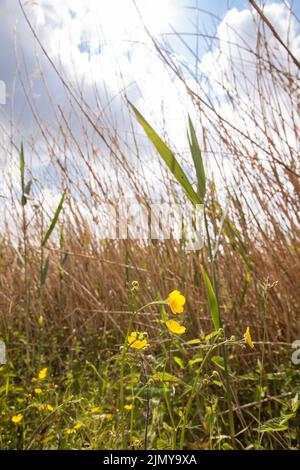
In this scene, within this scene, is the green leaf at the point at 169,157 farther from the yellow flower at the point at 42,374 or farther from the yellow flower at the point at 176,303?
the yellow flower at the point at 42,374

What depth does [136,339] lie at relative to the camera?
619 mm

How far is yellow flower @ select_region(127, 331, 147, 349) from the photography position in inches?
24.5

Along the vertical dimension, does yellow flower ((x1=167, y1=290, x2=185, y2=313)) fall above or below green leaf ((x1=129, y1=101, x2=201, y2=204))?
below

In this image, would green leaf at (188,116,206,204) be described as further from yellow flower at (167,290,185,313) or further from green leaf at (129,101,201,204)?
yellow flower at (167,290,185,313)

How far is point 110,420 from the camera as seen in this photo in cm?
110

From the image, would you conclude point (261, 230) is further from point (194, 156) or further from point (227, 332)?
point (194, 156)

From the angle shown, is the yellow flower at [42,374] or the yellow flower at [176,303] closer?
the yellow flower at [176,303]

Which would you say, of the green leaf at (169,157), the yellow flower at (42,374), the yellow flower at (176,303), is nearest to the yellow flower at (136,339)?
the yellow flower at (176,303)

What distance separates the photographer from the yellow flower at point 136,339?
621 millimetres

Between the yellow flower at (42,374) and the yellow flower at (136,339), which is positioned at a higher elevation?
the yellow flower at (136,339)

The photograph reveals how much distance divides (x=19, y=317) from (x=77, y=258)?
1.44 ft

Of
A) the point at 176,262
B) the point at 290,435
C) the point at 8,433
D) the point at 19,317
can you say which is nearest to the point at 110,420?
the point at 8,433

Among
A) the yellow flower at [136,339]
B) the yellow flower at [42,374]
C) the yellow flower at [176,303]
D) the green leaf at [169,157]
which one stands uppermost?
the green leaf at [169,157]

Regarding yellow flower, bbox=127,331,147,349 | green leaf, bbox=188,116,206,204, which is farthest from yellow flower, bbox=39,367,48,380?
green leaf, bbox=188,116,206,204
